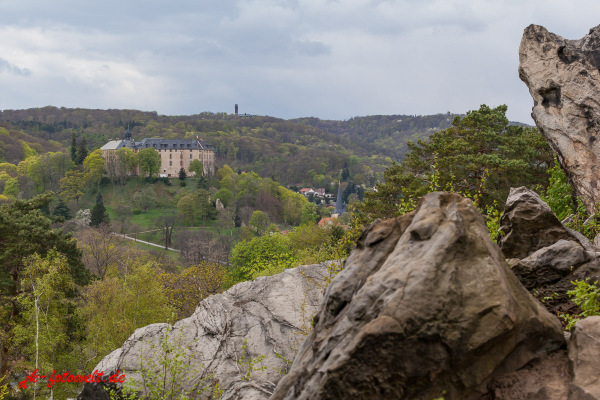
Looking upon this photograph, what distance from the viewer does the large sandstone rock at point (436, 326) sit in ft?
18.3

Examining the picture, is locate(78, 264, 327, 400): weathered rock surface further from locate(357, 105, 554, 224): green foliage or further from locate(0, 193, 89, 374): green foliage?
locate(0, 193, 89, 374): green foliage

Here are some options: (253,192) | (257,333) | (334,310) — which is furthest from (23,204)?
(253,192)

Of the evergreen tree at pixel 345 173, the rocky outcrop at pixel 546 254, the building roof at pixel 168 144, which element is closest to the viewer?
the rocky outcrop at pixel 546 254

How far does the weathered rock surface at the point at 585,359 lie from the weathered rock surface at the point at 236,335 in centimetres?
871

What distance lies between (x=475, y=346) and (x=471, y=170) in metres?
22.2

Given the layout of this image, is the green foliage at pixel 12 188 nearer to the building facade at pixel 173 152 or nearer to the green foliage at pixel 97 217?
the green foliage at pixel 97 217

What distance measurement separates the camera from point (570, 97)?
16109 mm

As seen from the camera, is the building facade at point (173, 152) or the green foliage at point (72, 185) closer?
the green foliage at point (72, 185)

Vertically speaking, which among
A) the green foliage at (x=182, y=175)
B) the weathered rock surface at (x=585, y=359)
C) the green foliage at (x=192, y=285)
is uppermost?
the weathered rock surface at (x=585, y=359)

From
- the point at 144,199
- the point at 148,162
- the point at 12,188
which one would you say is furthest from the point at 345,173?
the point at 12,188

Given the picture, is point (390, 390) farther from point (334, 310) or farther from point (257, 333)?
point (257, 333)

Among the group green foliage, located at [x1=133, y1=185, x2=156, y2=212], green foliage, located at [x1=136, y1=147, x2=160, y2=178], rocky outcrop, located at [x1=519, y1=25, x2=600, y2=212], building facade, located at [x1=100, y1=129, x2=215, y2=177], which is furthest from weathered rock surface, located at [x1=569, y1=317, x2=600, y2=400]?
building facade, located at [x1=100, y1=129, x2=215, y2=177]

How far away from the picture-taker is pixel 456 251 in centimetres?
589

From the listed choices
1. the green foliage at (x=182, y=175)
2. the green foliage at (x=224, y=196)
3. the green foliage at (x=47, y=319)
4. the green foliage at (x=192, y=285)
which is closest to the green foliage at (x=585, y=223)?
the green foliage at (x=47, y=319)
